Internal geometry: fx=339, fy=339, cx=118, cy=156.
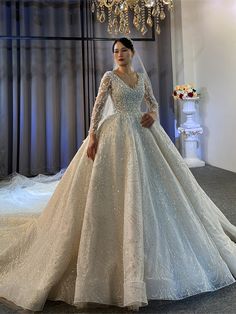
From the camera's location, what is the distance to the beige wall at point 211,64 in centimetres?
518

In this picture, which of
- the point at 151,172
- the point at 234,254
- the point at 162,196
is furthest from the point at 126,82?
the point at 234,254

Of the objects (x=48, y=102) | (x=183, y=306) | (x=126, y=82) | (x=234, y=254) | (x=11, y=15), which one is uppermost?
(x=11, y=15)

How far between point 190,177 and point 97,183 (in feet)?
1.81

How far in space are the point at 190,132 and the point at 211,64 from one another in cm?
119

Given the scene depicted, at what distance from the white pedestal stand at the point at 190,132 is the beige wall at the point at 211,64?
237mm

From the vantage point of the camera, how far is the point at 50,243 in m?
1.69

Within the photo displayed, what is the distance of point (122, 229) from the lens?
1573 mm

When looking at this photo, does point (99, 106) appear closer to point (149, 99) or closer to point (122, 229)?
point (149, 99)

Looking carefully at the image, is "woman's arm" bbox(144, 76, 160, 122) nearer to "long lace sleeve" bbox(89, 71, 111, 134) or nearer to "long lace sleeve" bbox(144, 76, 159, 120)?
"long lace sleeve" bbox(144, 76, 159, 120)

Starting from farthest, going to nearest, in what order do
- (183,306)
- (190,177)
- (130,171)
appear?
(190,177), (130,171), (183,306)

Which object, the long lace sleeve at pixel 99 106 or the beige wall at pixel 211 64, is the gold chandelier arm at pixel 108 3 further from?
the long lace sleeve at pixel 99 106

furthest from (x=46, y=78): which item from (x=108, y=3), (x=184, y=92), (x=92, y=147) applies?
(x=92, y=147)

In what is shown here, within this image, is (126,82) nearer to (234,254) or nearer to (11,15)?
(234,254)

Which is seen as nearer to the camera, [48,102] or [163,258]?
[163,258]
